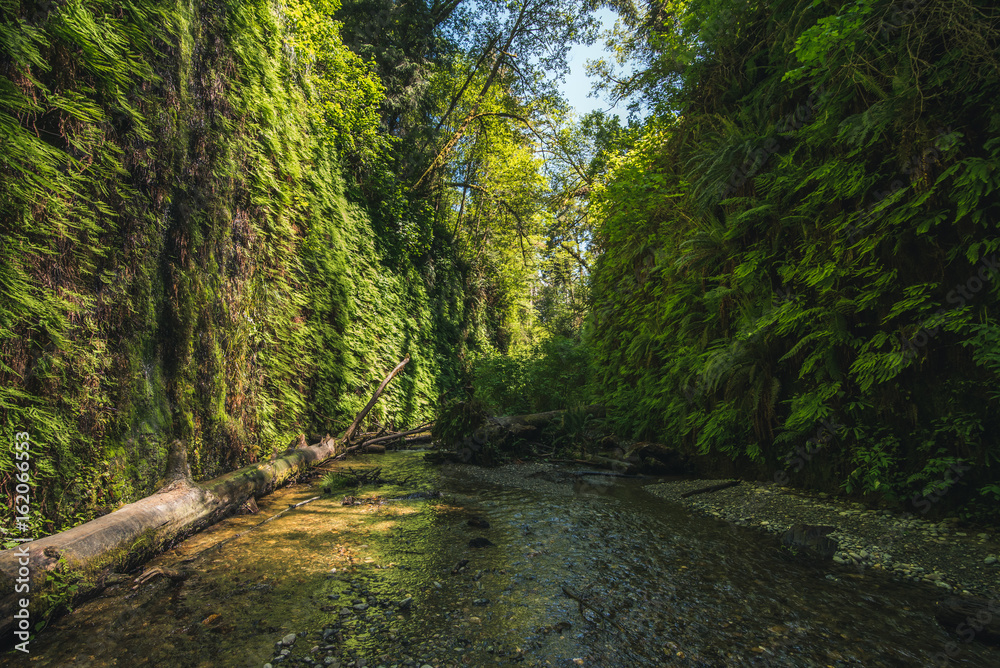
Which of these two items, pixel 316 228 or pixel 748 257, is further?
pixel 316 228

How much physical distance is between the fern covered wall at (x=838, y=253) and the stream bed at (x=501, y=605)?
4.44 ft

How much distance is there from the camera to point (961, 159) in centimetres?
299

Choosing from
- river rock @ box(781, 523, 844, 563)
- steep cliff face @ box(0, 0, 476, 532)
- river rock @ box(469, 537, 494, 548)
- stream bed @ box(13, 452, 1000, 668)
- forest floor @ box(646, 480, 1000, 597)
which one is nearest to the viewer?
stream bed @ box(13, 452, 1000, 668)

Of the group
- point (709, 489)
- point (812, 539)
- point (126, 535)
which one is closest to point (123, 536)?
point (126, 535)

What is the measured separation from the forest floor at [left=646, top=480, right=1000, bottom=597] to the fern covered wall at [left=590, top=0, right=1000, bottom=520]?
23 cm

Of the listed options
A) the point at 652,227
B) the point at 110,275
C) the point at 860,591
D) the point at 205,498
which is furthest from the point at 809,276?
the point at 110,275

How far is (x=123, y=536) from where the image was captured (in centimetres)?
253

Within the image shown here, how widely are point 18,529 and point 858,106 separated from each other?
693cm

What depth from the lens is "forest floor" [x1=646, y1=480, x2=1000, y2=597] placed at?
242cm

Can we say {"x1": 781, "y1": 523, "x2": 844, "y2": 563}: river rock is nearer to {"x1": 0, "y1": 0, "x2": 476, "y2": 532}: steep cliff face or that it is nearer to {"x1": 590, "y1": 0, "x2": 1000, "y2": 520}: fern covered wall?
{"x1": 590, "y1": 0, "x2": 1000, "y2": 520}: fern covered wall

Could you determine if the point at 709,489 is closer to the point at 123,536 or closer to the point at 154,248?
the point at 123,536

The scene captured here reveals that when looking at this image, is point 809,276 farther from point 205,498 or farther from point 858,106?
point 205,498

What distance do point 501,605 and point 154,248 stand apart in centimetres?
399

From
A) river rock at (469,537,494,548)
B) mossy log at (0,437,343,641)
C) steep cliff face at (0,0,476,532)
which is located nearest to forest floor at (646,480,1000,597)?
river rock at (469,537,494,548)
